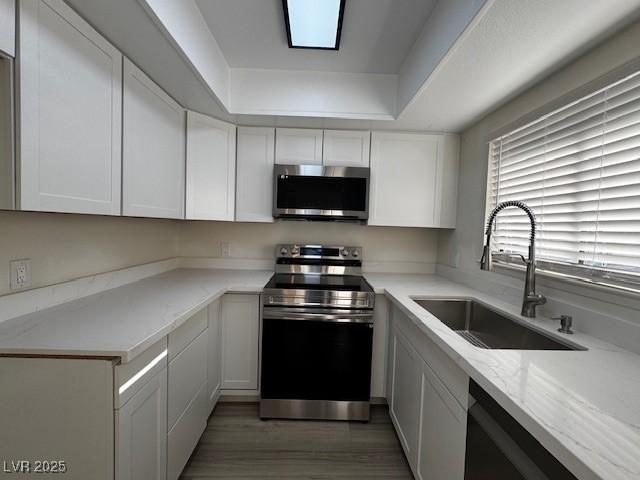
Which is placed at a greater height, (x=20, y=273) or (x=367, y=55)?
(x=367, y=55)

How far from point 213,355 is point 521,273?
1.89 meters

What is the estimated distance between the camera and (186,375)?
4.78ft

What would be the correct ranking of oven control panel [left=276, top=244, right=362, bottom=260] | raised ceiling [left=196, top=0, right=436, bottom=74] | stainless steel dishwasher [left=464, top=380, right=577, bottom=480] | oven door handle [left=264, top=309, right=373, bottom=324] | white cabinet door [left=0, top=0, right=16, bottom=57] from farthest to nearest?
oven control panel [left=276, top=244, right=362, bottom=260] → oven door handle [left=264, top=309, right=373, bottom=324] → raised ceiling [left=196, top=0, right=436, bottom=74] → white cabinet door [left=0, top=0, right=16, bottom=57] → stainless steel dishwasher [left=464, top=380, right=577, bottom=480]

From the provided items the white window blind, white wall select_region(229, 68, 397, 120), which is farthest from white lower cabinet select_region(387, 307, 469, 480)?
white wall select_region(229, 68, 397, 120)

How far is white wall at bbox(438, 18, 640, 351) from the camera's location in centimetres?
105

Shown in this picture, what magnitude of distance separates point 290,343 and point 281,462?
64cm

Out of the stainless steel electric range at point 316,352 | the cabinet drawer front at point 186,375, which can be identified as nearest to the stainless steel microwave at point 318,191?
the stainless steel electric range at point 316,352

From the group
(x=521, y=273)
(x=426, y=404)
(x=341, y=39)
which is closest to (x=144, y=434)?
(x=426, y=404)

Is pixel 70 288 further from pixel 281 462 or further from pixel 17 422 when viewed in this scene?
pixel 281 462

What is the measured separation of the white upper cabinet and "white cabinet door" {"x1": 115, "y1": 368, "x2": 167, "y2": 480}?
1761 millimetres

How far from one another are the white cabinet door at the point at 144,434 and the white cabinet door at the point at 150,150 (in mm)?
831

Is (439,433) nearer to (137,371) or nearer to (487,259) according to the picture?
(487,259)

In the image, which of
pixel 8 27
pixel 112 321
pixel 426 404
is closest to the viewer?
pixel 8 27

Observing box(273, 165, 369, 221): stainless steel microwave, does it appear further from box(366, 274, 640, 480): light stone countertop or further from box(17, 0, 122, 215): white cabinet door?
box(366, 274, 640, 480): light stone countertop
